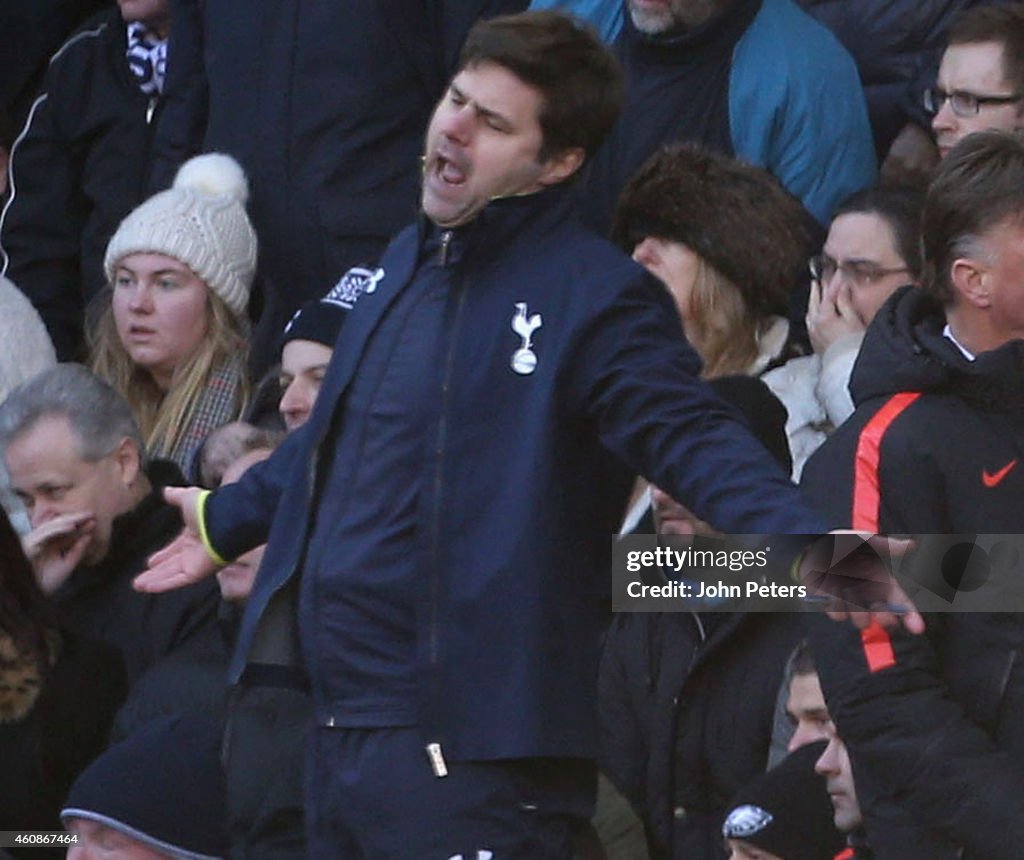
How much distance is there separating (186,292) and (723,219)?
5.69 ft

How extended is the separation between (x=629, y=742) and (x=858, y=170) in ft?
6.40

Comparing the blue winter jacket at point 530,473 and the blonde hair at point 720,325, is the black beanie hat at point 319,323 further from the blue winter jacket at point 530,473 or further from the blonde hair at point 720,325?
the blue winter jacket at point 530,473

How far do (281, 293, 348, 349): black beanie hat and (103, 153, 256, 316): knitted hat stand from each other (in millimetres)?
622

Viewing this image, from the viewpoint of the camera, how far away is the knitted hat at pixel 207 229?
719 centimetres

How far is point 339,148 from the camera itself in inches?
279

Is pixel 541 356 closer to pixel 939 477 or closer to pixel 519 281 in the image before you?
pixel 519 281

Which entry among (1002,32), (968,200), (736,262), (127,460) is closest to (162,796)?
(968,200)

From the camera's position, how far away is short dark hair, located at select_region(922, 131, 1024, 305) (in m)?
4.68

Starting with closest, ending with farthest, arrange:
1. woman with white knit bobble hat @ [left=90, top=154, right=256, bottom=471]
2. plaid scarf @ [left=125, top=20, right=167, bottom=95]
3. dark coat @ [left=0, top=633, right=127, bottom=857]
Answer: dark coat @ [left=0, top=633, right=127, bottom=857] < woman with white knit bobble hat @ [left=90, top=154, right=256, bottom=471] < plaid scarf @ [left=125, top=20, right=167, bottom=95]

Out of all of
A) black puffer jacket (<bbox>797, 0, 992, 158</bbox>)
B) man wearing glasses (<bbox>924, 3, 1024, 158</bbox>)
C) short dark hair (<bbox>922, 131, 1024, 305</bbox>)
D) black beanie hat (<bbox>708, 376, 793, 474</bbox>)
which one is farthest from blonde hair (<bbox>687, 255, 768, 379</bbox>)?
short dark hair (<bbox>922, 131, 1024, 305</bbox>)

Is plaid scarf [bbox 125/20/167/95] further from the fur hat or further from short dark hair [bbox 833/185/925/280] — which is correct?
short dark hair [bbox 833/185/925/280]

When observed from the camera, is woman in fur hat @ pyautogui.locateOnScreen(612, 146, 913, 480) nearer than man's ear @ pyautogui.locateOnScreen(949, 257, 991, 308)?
No

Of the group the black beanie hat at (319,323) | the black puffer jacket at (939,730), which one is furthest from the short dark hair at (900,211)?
the black puffer jacket at (939,730)

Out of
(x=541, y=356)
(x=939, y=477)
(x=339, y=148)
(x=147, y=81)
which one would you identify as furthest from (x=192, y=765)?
(x=147, y=81)
